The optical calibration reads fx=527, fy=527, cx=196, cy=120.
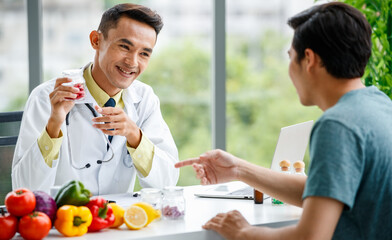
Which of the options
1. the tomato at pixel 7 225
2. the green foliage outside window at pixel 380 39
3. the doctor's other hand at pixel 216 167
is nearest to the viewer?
the tomato at pixel 7 225

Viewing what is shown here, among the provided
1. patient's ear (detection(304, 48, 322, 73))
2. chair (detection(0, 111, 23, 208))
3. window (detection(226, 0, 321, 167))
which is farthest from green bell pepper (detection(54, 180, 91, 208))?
window (detection(226, 0, 321, 167))

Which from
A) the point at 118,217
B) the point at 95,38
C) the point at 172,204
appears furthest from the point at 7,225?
the point at 95,38

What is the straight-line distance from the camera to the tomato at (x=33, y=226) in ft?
5.18

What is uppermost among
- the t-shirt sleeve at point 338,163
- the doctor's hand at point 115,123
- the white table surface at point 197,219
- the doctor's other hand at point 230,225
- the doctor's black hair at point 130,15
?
the doctor's black hair at point 130,15

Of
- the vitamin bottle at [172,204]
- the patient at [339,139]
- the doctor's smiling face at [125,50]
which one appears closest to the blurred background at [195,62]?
the doctor's smiling face at [125,50]

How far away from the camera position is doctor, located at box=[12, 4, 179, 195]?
94.0 inches

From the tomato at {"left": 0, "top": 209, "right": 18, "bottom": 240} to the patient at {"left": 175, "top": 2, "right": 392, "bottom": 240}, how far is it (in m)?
0.62

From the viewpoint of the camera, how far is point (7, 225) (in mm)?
1573

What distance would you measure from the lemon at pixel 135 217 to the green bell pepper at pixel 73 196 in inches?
5.9

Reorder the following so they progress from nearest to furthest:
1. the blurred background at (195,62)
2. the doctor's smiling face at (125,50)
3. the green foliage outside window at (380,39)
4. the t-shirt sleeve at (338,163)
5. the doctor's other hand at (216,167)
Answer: the t-shirt sleeve at (338,163) < the doctor's other hand at (216,167) < the doctor's smiling face at (125,50) < the green foliage outside window at (380,39) < the blurred background at (195,62)

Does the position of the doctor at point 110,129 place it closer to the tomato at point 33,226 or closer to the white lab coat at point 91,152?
the white lab coat at point 91,152

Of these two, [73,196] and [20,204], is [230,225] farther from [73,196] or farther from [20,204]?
[20,204]

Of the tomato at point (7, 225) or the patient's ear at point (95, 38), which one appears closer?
the tomato at point (7, 225)

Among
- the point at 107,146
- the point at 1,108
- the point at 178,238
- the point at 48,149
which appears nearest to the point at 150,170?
the point at 107,146
